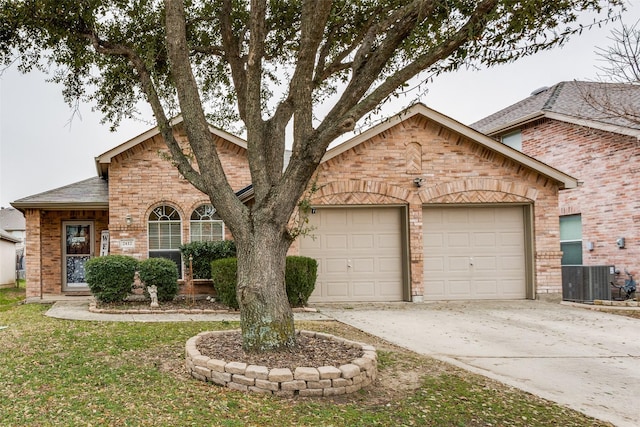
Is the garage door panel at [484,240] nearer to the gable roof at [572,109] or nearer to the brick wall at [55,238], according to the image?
the gable roof at [572,109]

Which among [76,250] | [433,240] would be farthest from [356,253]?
[76,250]

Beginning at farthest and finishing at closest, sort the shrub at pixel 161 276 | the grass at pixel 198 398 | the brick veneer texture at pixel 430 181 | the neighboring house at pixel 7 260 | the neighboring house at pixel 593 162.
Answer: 1. the neighboring house at pixel 7 260
2. the neighboring house at pixel 593 162
3. the brick veneer texture at pixel 430 181
4. the shrub at pixel 161 276
5. the grass at pixel 198 398

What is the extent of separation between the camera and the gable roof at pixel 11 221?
131ft

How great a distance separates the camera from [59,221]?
609 inches

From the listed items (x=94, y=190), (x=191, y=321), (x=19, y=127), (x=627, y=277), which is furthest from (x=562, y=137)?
(x=19, y=127)

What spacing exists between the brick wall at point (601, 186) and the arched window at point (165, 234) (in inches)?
444

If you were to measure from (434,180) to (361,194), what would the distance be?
1899 millimetres

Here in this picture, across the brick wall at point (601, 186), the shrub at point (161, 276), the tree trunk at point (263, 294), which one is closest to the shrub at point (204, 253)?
the shrub at point (161, 276)

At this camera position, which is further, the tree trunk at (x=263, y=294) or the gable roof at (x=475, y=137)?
the gable roof at (x=475, y=137)

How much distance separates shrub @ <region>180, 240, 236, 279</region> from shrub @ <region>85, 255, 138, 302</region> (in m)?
1.91

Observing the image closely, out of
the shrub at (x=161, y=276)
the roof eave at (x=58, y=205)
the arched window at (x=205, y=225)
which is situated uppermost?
the roof eave at (x=58, y=205)

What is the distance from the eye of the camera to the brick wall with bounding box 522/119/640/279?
14039mm

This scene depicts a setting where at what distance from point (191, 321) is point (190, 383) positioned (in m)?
4.11

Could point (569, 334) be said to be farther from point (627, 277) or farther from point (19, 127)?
point (19, 127)
